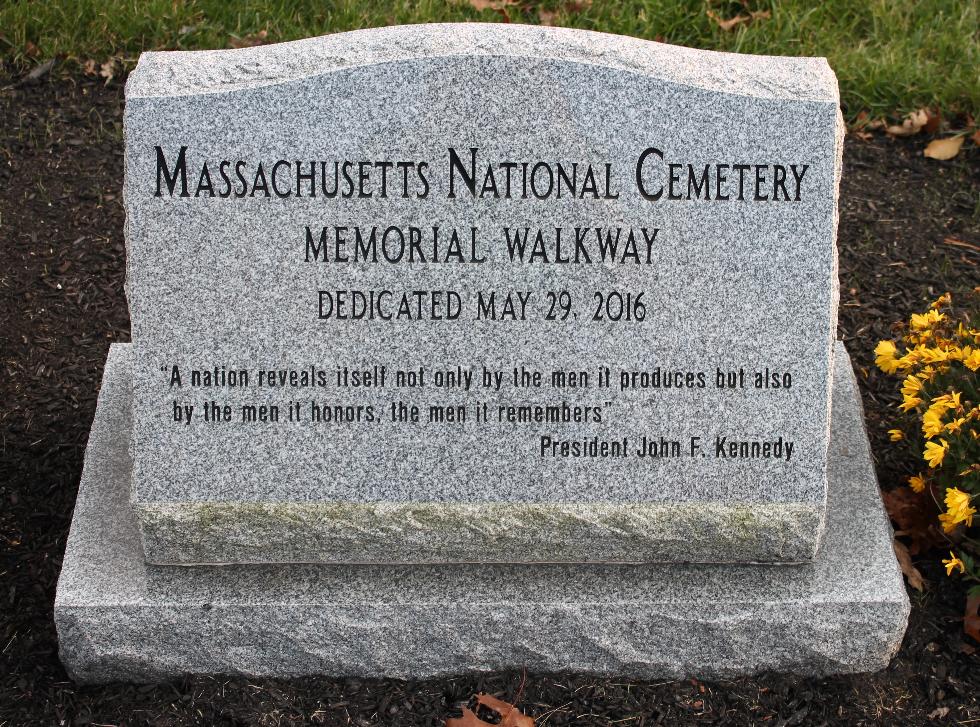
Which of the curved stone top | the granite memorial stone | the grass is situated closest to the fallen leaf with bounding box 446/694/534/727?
the granite memorial stone

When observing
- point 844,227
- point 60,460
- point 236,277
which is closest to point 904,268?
point 844,227

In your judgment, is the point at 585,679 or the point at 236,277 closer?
the point at 236,277

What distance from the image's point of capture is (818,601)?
141 inches

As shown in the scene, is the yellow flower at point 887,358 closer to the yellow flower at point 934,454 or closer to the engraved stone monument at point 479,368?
the yellow flower at point 934,454

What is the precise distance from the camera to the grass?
19.4 feet

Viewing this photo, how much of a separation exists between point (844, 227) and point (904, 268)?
34 cm

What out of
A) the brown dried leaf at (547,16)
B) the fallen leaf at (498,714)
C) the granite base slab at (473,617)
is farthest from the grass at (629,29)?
the fallen leaf at (498,714)

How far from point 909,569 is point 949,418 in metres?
0.49

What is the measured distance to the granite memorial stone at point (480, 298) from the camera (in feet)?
11.0

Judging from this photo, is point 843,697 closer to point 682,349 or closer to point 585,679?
point 585,679

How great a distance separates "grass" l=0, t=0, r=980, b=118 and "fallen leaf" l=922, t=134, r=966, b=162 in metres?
0.18

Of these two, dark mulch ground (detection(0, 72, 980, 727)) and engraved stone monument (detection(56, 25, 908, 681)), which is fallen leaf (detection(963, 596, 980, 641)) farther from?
engraved stone monument (detection(56, 25, 908, 681))

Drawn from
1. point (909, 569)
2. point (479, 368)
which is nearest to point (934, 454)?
point (909, 569)

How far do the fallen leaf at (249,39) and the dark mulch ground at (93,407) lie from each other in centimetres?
61
